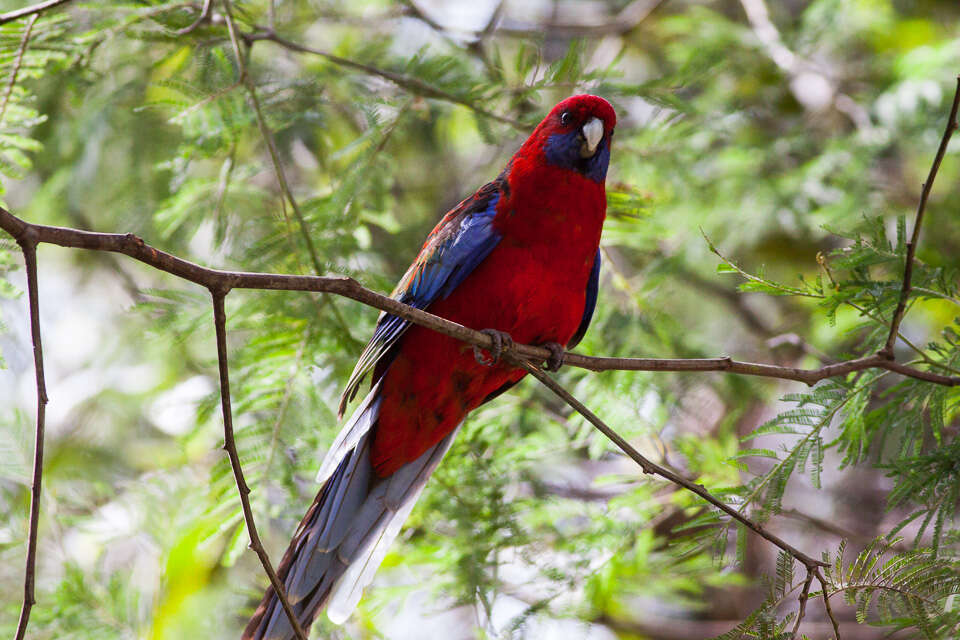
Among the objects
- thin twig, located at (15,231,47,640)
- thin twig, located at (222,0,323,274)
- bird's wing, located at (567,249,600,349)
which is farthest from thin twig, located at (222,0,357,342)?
thin twig, located at (15,231,47,640)

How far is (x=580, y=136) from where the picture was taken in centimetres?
310

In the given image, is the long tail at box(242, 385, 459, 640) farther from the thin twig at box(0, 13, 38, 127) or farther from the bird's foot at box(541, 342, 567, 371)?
the thin twig at box(0, 13, 38, 127)

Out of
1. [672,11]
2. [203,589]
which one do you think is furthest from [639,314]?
[672,11]

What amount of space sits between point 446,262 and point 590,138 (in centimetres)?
67

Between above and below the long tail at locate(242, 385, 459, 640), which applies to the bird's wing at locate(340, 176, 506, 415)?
above

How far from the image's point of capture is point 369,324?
11.3ft

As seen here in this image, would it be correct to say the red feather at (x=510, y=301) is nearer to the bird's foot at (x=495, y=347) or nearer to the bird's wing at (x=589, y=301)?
the bird's foot at (x=495, y=347)

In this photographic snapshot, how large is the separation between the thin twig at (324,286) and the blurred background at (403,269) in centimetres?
22

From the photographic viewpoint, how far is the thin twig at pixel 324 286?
1.70 metres

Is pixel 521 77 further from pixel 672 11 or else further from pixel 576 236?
pixel 672 11

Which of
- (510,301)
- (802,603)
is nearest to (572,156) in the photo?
(510,301)

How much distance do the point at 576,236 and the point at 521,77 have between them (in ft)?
2.99

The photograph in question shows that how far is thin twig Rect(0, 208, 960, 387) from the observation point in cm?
170

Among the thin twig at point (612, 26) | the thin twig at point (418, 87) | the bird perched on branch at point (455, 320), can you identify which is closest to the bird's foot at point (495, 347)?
the bird perched on branch at point (455, 320)
